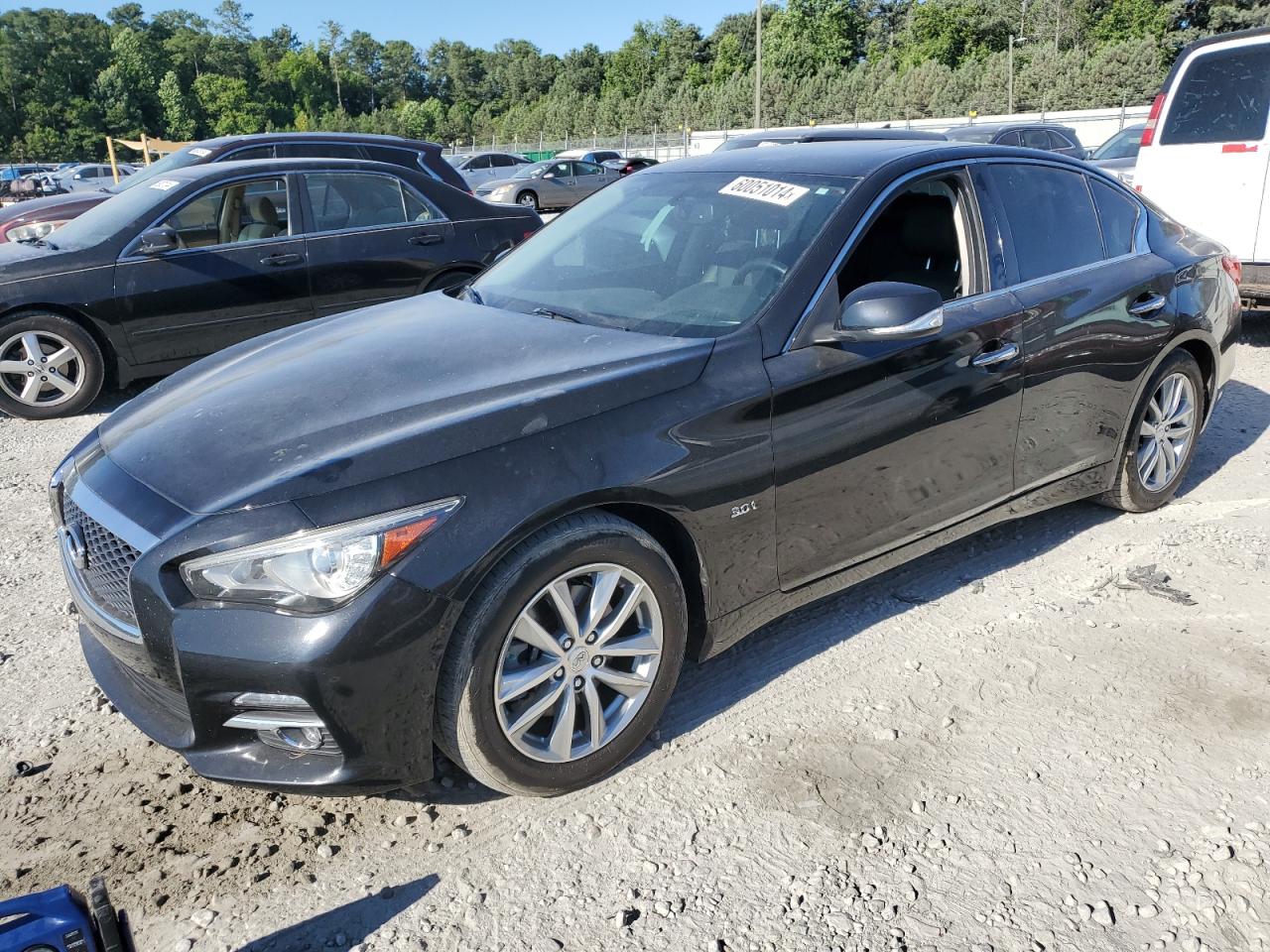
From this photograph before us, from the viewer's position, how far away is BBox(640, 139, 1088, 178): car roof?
356 centimetres

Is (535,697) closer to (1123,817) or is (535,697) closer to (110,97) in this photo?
(1123,817)

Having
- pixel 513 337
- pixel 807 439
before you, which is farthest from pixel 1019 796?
pixel 513 337

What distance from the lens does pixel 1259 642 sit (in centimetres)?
359

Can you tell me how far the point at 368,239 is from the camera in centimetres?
743

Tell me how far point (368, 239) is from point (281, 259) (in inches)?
25.9

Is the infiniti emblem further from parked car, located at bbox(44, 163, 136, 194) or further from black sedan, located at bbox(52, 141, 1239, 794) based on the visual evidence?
parked car, located at bbox(44, 163, 136, 194)

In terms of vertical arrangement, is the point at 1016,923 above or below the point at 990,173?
below

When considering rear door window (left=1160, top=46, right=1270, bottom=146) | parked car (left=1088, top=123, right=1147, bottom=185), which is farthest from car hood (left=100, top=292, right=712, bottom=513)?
parked car (left=1088, top=123, right=1147, bottom=185)

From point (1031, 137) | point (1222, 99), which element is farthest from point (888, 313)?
point (1031, 137)

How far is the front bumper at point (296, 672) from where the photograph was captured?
2.28 m

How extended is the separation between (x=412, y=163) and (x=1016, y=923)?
843cm

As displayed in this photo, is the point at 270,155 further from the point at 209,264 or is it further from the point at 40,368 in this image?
the point at 40,368

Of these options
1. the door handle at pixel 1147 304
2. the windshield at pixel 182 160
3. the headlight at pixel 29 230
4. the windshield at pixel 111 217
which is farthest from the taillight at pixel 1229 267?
the headlight at pixel 29 230

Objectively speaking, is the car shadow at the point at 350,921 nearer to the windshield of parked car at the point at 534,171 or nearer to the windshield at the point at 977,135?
the windshield at the point at 977,135
